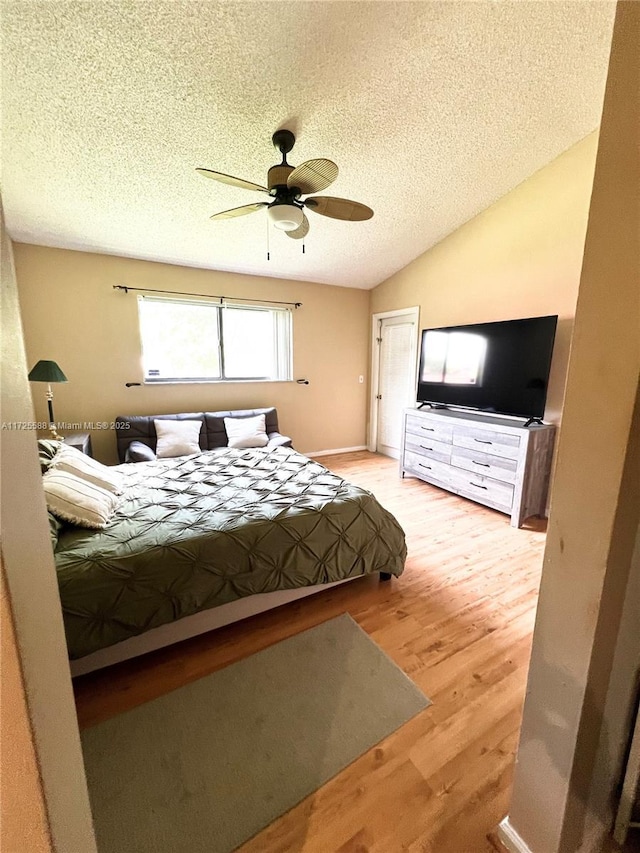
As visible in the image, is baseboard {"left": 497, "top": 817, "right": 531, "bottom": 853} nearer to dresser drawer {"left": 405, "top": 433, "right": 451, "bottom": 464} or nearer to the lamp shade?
dresser drawer {"left": 405, "top": 433, "right": 451, "bottom": 464}

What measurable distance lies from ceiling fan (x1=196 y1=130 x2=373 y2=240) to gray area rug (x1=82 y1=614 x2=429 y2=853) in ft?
7.81

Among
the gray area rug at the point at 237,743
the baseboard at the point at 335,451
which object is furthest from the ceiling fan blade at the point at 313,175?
the baseboard at the point at 335,451

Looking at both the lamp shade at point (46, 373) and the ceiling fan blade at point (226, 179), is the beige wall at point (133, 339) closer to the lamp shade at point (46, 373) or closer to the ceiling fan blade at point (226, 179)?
the lamp shade at point (46, 373)

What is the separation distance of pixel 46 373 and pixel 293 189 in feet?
8.15

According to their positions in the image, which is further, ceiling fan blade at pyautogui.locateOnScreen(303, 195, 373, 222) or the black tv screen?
the black tv screen

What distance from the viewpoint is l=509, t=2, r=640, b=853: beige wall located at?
0.67 m

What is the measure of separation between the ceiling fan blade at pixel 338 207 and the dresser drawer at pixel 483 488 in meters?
2.41

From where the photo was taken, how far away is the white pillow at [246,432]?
375 centimetres

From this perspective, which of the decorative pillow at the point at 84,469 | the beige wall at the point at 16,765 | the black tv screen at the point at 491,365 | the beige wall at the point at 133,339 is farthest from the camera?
the beige wall at the point at 133,339

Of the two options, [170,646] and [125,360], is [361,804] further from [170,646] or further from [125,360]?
[125,360]

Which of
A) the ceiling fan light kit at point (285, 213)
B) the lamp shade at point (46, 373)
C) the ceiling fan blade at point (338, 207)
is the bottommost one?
the lamp shade at point (46, 373)

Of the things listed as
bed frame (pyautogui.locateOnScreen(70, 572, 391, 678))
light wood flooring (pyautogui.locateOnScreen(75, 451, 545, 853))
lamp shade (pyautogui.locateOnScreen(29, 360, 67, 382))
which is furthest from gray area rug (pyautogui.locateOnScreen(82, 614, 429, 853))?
lamp shade (pyautogui.locateOnScreen(29, 360, 67, 382))

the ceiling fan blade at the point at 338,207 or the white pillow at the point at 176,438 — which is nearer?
the ceiling fan blade at the point at 338,207

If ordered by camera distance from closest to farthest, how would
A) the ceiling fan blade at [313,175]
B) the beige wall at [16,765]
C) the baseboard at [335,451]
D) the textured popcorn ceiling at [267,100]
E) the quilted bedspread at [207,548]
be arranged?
the beige wall at [16,765] < the quilted bedspread at [207,548] < the textured popcorn ceiling at [267,100] < the ceiling fan blade at [313,175] < the baseboard at [335,451]
